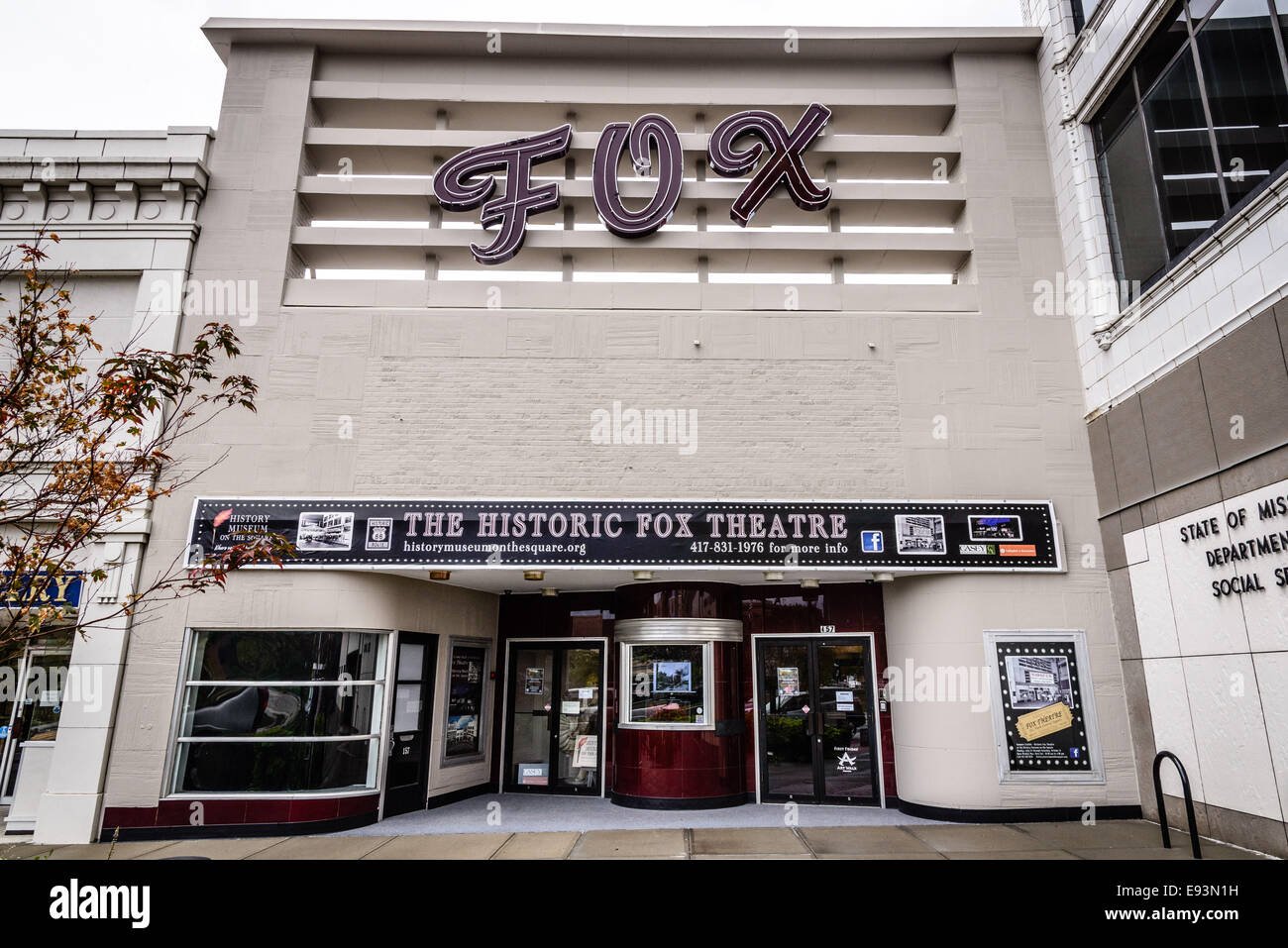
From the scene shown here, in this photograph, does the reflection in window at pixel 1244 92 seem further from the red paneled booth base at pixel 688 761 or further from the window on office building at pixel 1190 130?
the red paneled booth base at pixel 688 761

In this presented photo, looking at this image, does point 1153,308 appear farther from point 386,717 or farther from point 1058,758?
point 386,717

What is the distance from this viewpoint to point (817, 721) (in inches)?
450

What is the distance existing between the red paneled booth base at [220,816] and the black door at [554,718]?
3692 mm

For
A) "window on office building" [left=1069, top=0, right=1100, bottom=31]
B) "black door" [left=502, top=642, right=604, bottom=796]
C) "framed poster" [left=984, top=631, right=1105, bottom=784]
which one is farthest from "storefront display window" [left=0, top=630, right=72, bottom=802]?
"window on office building" [left=1069, top=0, right=1100, bottom=31]

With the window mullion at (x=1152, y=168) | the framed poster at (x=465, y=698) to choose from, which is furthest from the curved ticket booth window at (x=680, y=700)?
the window mullion at (x=1152, y=168)

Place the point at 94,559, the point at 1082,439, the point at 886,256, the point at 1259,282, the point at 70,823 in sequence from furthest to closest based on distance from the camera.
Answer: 1. the point at 886,256
2. the point at 1082,439
3. the point at 94,559
4. the point at 70,823
5. the point at 1259,282

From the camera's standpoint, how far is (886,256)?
12.1m

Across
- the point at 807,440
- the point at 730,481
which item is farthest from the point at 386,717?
the point at 807,440

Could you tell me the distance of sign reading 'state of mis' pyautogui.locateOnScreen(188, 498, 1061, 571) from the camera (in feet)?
33.4

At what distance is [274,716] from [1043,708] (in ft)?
33.9

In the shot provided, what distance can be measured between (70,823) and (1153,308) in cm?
1546

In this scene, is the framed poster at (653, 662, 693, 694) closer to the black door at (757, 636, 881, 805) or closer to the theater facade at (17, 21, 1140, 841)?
the theater facade at (17, 21, 1140, 841)

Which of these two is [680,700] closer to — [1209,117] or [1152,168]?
[1152,168]

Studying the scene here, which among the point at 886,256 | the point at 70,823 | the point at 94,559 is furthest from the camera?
the point at 886,256
